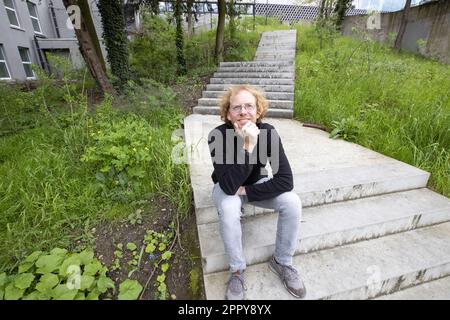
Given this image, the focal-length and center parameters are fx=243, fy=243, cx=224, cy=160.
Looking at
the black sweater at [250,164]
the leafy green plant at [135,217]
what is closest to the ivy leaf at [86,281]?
the leafy green plant at [135,217]

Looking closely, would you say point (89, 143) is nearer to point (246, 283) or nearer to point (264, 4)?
point (246, 283)

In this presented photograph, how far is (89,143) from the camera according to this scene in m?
2.98

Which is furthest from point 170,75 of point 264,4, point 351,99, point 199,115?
point 264,4

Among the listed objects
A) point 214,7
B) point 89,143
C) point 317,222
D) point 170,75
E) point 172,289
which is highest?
point 214,7

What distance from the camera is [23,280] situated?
65.1 inches

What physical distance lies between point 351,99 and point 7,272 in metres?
4.98

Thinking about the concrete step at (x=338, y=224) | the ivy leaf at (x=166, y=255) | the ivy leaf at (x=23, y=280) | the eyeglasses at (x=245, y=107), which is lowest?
the ivy leaf at (x=166, y=255)

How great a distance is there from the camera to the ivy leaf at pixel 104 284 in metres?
1.69

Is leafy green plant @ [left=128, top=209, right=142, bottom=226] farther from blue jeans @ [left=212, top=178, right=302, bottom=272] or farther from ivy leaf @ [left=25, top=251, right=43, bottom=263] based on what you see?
blue jeans @ [left=212, top=178, right=302, bottom=272]

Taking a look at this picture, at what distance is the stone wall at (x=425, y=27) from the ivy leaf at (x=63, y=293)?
8.54 m

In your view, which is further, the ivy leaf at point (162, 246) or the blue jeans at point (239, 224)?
the ivy leaf at point (162, 246)

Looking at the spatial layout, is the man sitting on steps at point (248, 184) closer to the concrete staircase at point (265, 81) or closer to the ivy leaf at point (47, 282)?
the ivy leaf at point (47, 282)

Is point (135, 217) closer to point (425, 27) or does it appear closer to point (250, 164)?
point (250, 164)

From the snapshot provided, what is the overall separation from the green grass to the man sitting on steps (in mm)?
2040
